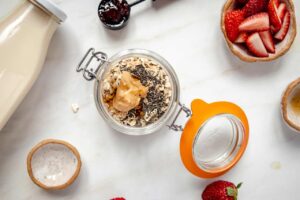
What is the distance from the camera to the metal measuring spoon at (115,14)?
1.38 m

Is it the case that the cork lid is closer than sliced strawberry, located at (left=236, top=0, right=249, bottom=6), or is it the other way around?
the cork lid

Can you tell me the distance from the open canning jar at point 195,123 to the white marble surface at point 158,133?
7cm

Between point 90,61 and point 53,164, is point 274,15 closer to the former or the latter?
point 90,61

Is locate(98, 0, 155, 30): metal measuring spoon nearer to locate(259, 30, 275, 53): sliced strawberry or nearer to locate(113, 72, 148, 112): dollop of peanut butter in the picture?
locate(113, 72, 148, 112): dollop of peanut butter

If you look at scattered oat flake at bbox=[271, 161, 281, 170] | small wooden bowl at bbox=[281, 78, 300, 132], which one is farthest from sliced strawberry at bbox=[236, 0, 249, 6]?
scattered oat flake at bbox=[271, 161, 281, 170]

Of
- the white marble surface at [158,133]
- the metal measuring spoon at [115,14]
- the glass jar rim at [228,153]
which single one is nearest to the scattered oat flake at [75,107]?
the white marble surface at [158,133]

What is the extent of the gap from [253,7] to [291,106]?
0.34 meters

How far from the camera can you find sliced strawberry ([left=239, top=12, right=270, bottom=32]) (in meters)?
1.40

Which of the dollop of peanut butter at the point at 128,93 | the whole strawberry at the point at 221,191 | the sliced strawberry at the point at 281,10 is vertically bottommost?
the whole strawberry at the point at 221,191

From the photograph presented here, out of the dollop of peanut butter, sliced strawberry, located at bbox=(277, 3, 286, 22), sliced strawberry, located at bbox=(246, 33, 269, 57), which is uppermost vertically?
sliced strawberry, located at bbox=(277, 3, 286, 22)

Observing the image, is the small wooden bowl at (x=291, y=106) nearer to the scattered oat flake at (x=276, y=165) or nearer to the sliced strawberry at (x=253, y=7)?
the scattered oat flake at (x=276, y=165)

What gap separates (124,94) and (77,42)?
0.29 metres

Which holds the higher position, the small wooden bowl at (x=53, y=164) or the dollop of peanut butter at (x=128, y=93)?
the dollop of peanut butter at (x=128, y=93)

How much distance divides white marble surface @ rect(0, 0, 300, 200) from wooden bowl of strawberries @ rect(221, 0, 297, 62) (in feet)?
0.23
